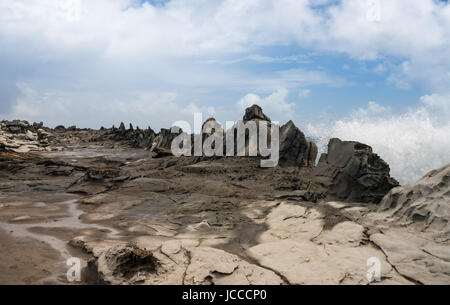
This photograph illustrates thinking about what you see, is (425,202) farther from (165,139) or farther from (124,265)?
(165,139)

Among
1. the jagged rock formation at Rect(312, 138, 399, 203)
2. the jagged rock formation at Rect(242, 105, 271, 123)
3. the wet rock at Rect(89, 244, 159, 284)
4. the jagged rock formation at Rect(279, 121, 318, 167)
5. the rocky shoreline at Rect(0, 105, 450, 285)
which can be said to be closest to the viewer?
the wet rock at Rect(89, 244, 159, 284)

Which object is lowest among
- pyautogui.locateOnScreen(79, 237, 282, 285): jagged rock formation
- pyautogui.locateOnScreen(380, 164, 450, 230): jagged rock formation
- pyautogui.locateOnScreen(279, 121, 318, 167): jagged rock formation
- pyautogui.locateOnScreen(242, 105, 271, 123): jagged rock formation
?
pyautogui.locateOnScreen(79, 237, 282, 285): jagged rock formation

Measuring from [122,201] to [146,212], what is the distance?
1.27 metres

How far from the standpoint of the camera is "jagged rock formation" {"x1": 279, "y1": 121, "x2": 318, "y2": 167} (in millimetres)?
14383

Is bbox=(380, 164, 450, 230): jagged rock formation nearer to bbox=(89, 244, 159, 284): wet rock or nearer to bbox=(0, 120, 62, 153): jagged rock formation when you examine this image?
bbox=(89, 244, 159, 284): wet rock

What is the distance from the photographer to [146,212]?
9039 millimetres

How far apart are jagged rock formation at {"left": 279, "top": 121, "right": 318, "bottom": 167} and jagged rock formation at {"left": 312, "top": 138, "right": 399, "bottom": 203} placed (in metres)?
1.73

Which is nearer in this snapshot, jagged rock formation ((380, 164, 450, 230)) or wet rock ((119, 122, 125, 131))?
jagged rock formation ((380, 164, 450, 230))

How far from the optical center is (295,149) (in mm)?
14688

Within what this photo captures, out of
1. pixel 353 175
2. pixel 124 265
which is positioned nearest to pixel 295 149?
pixel 353 175

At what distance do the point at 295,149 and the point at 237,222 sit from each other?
299 inches

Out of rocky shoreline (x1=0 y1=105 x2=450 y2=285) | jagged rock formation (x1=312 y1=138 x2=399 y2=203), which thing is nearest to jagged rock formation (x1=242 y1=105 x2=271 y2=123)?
rocky shoreline (x1=0 y1=105 x2=450 y2=285)
